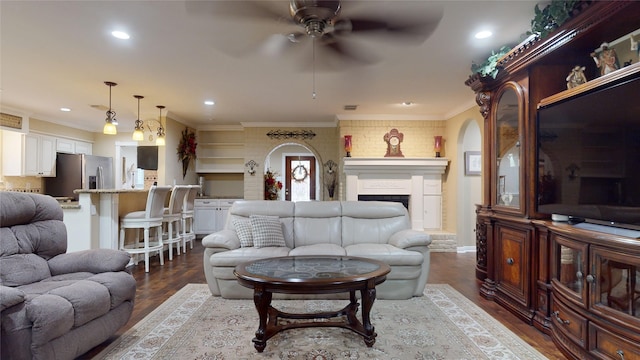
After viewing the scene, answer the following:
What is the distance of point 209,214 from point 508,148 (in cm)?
589

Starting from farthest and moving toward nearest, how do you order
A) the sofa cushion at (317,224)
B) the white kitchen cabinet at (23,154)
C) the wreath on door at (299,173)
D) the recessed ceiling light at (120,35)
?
the wreath on door at (299,173) < the white kitchen cabinet at (23,154) < the sofa cushion at (317,224) < the recessed ceiling light at (120,35)

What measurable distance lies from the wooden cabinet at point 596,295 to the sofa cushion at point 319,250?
175cm

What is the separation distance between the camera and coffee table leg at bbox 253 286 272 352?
7.46 feet

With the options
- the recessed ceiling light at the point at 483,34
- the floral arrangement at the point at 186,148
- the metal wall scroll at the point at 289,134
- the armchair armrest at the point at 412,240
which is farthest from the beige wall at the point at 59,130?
the recessed ceiling light at the point at 483,34

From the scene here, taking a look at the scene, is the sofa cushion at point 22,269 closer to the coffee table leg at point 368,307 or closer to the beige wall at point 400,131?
the coffee table leg at point 368,307

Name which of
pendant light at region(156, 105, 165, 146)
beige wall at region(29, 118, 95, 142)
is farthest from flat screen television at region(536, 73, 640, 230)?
beige wall at region(29, 118, 95, 142)

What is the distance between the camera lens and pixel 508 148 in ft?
10.4

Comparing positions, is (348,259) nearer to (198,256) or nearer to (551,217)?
(551,217)

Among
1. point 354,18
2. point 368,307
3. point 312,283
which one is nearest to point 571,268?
point 368,307

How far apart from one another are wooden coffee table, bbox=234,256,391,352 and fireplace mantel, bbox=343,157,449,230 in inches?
146

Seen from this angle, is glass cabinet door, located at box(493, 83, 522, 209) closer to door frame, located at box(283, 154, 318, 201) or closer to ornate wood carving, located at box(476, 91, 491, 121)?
ornate wood carving, located at box(476, 91, 491, 121)

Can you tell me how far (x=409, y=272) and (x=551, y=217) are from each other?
1.29m

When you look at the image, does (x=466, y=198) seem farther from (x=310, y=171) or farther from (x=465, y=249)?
(x=310, y=171)

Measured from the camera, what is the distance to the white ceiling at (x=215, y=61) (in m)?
2.57
